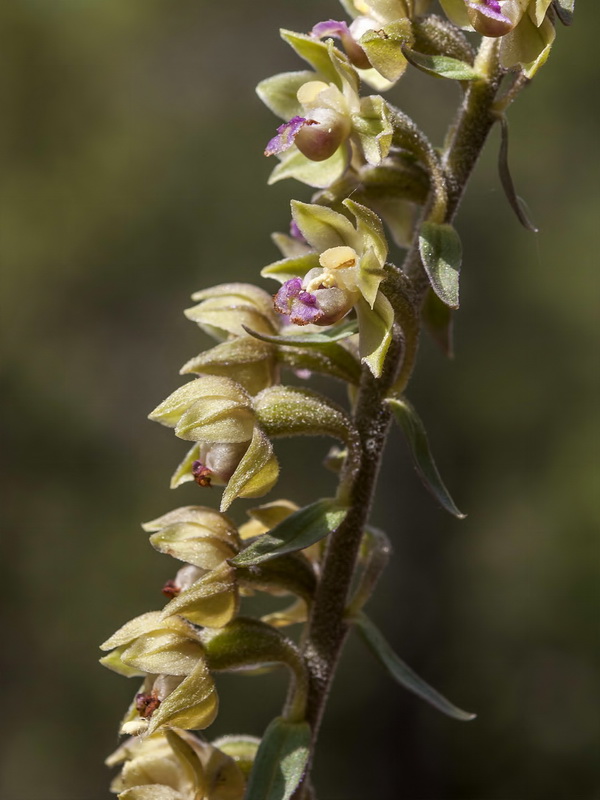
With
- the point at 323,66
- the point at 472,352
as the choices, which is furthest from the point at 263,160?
the point at 323,66

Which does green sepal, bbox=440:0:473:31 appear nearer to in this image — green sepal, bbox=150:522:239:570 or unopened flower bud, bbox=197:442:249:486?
unopened flower bud, bbox=197:442:249:486

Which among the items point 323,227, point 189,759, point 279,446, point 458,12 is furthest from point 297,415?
point 279,446

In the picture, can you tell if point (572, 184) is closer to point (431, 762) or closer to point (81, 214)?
point (81, 214)

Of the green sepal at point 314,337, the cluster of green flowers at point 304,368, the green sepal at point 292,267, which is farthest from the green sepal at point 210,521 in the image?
the green sepal at point 292,267

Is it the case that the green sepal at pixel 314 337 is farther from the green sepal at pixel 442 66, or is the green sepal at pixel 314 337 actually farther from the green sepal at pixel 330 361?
the green sepal at pixel 442 66

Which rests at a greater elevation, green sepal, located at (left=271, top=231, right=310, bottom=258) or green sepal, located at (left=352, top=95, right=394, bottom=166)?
green sepal, located at (left=352, top=95, right=394, bottom=166)

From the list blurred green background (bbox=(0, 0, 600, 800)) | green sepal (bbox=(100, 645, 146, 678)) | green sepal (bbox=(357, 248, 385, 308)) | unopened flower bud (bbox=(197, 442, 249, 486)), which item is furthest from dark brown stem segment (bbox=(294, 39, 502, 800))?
blurred green background (bbox=(0, 0, 600, 800))
